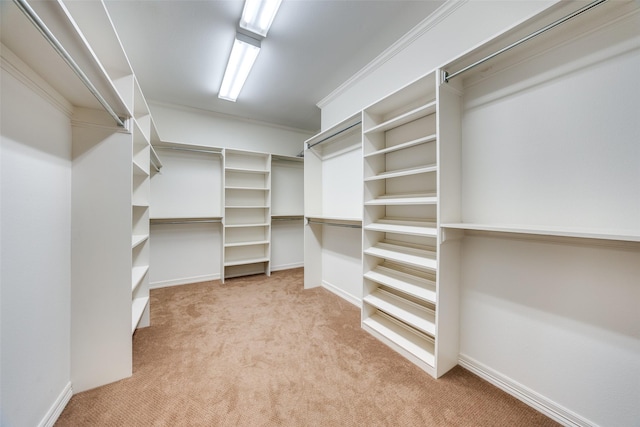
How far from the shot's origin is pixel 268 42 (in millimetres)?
2180

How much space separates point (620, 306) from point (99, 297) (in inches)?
118

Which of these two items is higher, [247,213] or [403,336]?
[247,213]

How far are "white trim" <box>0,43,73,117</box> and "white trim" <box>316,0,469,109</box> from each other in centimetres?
262

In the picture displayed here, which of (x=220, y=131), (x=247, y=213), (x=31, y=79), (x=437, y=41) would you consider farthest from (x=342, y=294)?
(x=220, y=131)

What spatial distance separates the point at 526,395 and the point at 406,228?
49.8 inches

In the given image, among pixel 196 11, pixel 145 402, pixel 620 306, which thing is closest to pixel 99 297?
pixel 145 402

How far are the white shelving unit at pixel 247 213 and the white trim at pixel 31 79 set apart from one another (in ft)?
7.79

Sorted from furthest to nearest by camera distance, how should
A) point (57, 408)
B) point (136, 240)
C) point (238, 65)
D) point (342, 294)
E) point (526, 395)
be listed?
1. point (342, 294)
2. point (238, 65)
3. point (136, 240)
4. point (526, 395)
5. point (57, 408)

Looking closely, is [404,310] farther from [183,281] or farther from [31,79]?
[183,281]

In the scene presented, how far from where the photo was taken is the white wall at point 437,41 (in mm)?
1506

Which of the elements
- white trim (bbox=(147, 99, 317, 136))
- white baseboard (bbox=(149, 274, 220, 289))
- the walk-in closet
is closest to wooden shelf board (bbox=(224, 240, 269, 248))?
white baseboard (bbox=(149, 274, 220, 289))

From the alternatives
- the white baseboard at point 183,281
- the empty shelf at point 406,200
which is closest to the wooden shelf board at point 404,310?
the empty shelf at point 406,200

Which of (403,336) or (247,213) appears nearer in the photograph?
(403,336)

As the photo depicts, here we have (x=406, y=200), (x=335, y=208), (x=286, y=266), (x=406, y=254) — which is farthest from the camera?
(x=286, y=266)
